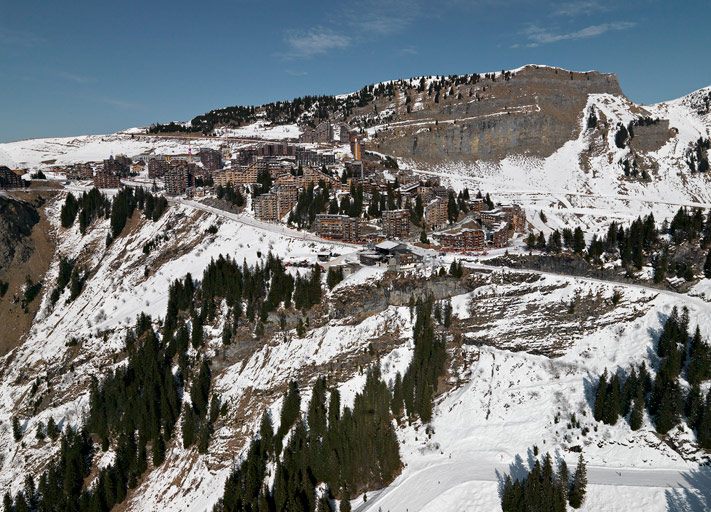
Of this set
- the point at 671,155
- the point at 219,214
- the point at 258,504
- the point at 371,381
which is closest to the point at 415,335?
the point at 371,381

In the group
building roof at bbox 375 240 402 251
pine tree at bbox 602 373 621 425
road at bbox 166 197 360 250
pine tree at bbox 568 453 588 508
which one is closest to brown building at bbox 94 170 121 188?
road at bbox 166 197 360 250

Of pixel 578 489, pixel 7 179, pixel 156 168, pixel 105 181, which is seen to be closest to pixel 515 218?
pixel 578 489

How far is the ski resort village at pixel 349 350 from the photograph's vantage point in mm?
46781

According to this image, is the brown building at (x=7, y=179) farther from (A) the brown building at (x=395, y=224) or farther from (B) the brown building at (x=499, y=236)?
(B) the brown building at (x=499, y=236)

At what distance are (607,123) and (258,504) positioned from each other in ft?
498

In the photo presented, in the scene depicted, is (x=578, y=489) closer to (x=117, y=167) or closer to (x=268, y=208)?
(x=268, y=208)

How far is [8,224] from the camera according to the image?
104m

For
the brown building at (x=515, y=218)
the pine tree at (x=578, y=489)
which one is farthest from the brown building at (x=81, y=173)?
the pine tree at (x=578, y=489)

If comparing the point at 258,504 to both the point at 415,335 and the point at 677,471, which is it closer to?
the point at 415,335

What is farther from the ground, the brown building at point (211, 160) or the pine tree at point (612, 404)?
the brown building at point (211, 160)

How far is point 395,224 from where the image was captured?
85.0 m

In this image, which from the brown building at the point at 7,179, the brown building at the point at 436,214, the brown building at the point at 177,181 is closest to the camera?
the brown building at the point at 436,214

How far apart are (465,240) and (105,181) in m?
101

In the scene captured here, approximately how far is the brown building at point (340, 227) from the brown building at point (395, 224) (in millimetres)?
4995
